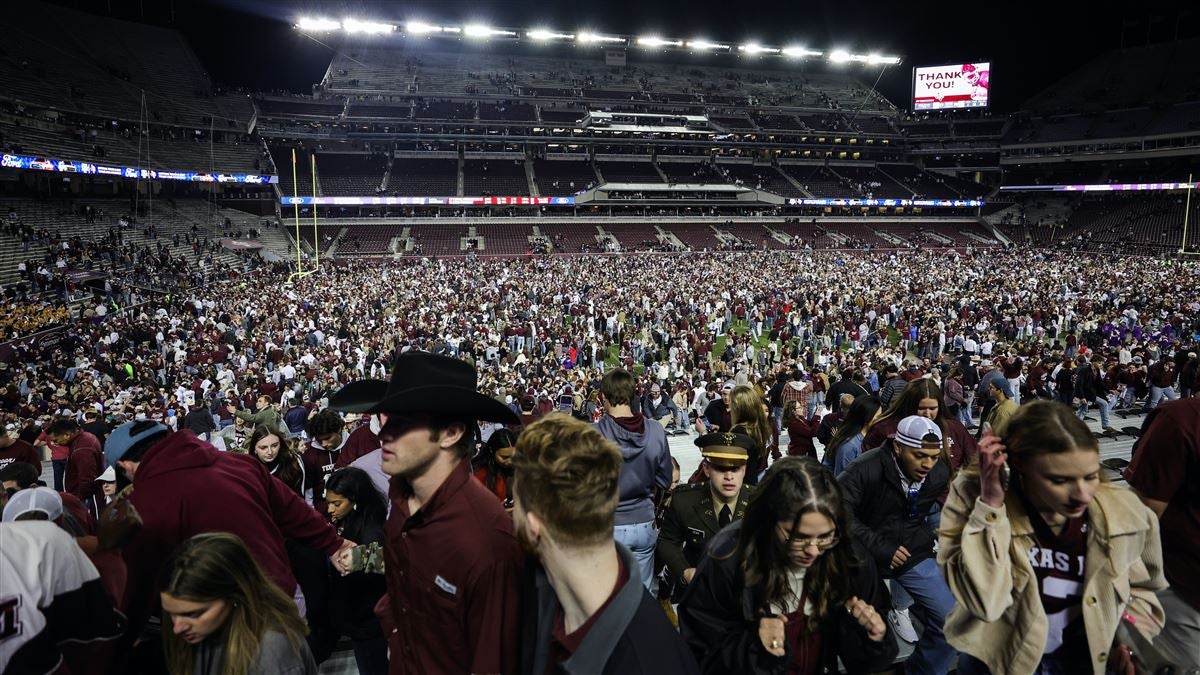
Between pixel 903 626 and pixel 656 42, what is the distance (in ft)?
256

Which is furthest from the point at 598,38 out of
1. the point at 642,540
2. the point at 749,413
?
the point at 642,540

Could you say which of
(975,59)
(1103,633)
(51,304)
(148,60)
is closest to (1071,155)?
(975,59)

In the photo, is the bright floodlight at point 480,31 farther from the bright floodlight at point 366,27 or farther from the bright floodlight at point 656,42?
the bright floodlight at point 656,42

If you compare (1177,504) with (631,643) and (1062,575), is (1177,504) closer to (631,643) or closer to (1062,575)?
(1062,575)

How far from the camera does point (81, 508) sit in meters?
4.05

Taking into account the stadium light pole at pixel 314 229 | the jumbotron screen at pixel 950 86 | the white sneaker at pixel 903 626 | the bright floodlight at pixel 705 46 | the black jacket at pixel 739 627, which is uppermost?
the bright floodlight at pixel 705 46

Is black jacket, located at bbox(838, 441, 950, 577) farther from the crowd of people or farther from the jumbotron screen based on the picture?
the jumbotron screen

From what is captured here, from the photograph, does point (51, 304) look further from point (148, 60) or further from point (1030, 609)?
point (148, 60)

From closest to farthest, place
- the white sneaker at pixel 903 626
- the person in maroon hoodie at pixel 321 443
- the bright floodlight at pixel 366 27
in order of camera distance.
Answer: the white sneaker at pixel 903 626
the person in maroon hoodie at pixel 321 443
the bright floodlight at pixel 366 27

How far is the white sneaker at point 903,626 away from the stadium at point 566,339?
0.09ft

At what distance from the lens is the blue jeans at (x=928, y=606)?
129 inches

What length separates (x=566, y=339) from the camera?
18.1m

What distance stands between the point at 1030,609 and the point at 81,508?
5.61 meters

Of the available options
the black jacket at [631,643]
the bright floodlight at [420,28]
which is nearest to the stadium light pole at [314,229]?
the bright floodlight at [420,28]
